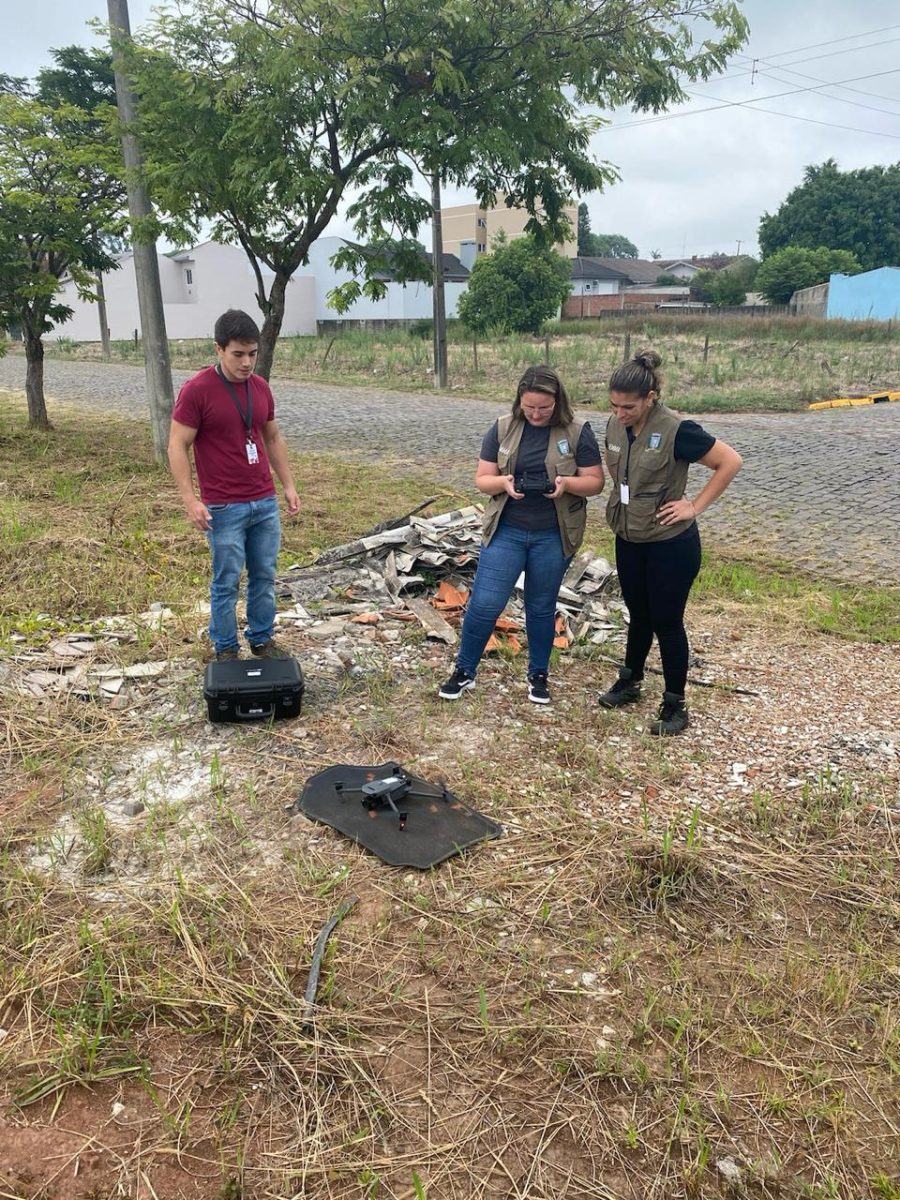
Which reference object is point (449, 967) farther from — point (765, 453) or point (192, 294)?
point (192, 294)

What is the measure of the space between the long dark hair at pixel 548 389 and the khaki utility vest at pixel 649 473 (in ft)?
0.83

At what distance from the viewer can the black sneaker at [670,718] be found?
426 centimetres

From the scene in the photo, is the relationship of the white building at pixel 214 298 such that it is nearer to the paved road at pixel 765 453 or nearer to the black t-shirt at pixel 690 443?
the paved road at pixel 765 453

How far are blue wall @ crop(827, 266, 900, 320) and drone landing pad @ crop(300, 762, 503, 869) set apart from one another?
4691cm

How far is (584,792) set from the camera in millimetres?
3762

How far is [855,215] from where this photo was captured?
56.0m

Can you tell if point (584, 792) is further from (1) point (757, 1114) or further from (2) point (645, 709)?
(1) point (757, 1114)

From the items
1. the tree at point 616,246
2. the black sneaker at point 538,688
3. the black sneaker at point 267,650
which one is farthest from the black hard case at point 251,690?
the tree at point 616,246

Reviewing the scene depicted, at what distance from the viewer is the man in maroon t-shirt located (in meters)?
4.22

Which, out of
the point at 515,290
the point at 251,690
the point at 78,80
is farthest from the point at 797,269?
the point at 251,690

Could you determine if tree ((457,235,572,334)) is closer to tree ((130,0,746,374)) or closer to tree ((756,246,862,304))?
tree ((756,246,862,304))

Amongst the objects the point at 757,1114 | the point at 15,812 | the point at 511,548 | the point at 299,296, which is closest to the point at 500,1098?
the point at 757,1114

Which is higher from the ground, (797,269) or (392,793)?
(797,269)

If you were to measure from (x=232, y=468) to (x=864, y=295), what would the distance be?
47581 mm
